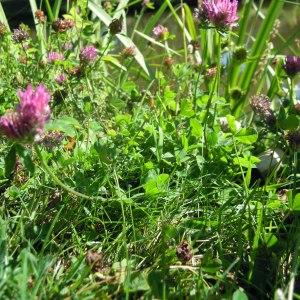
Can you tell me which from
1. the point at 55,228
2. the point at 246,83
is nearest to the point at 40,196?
the point at 55,228

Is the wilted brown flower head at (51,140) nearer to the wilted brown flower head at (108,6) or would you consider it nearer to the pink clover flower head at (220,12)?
the pink clover flower head at (220,12)

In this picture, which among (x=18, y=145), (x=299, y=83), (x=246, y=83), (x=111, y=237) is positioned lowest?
(x=299, y=83)

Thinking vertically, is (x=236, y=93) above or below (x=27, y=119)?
below

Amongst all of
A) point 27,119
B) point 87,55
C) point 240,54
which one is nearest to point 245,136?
point 240,54

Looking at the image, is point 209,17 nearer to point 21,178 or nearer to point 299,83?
point 21,178

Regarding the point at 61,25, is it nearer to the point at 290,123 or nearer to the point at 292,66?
the point at 292,66

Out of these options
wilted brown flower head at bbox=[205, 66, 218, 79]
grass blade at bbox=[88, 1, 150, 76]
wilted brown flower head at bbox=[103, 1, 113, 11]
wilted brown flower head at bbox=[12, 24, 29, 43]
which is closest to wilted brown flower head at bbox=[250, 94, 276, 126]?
wilted brown flower head at bbox=[205, 66, 218, 79]
